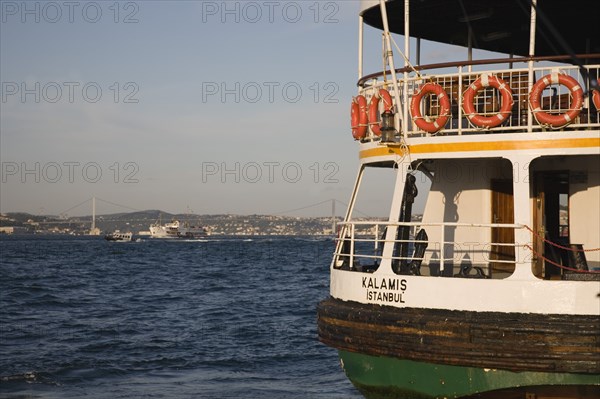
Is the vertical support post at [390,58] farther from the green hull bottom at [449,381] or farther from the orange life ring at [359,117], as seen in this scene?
the green hull bottom at [449,381]

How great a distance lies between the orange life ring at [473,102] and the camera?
13992 mm

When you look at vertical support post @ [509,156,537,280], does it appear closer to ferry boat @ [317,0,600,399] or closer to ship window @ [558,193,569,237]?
ferry boat @ [317,0,600,399]

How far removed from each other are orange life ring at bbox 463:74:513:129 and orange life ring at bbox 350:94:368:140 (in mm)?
2114

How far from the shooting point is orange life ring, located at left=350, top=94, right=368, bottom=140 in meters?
16.0

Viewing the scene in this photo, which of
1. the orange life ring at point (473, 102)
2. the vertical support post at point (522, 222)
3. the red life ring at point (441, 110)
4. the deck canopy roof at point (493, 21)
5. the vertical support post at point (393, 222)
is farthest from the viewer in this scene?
the deck canopy roof at point (493, 21)

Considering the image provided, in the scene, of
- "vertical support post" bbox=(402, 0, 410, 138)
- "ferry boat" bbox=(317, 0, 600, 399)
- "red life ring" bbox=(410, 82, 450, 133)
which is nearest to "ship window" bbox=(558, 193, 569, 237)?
"ferry boat" bbox=(317, 0, 600, 399)

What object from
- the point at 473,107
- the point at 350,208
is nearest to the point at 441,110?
the point at 473,107

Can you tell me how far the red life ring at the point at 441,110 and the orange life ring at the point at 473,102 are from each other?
0.93 ft

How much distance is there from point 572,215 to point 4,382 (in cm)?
1261

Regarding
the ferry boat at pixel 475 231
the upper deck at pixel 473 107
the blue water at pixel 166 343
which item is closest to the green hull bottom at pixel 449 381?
the ferry boat at pixel 475 231

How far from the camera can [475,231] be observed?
16844mm

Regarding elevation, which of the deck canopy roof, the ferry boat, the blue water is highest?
the deck canopy roof

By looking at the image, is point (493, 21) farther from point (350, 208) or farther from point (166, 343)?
point (166, 343)

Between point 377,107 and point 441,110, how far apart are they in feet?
5.30
